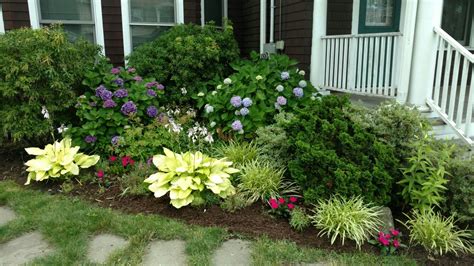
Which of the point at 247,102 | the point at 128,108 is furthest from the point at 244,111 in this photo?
Result: the point at 128,108

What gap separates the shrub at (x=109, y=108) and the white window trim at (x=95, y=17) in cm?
157

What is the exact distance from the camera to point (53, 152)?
402 centimetres

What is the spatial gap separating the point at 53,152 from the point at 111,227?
1.43 meters

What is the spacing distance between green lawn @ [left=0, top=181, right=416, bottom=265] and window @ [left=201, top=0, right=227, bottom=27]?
458cm

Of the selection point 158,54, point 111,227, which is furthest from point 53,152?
point 158,54

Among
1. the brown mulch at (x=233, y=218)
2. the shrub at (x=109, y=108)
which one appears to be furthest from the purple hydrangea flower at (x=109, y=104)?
the brown mulch at (x=233, y=218)

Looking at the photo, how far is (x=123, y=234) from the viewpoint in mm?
2979

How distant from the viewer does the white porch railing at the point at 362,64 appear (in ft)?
14.6

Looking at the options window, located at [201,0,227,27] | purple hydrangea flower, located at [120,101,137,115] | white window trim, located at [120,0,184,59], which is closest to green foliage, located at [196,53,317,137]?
purple hydrangea flower, located at [120,101,137,115]

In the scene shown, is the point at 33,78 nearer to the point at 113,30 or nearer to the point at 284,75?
the point at 113,30

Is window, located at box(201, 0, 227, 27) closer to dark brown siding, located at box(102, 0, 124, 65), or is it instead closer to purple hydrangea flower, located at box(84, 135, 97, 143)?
dark brown siding, located at box(102, 0, 124, 65)

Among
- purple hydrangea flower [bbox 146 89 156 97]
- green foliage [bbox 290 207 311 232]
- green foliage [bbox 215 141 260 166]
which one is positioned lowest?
green foliage [bbox 290 207 311 232]

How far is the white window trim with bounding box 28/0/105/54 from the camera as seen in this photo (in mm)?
6004

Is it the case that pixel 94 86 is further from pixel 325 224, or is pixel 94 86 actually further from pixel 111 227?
pixel 325 224
